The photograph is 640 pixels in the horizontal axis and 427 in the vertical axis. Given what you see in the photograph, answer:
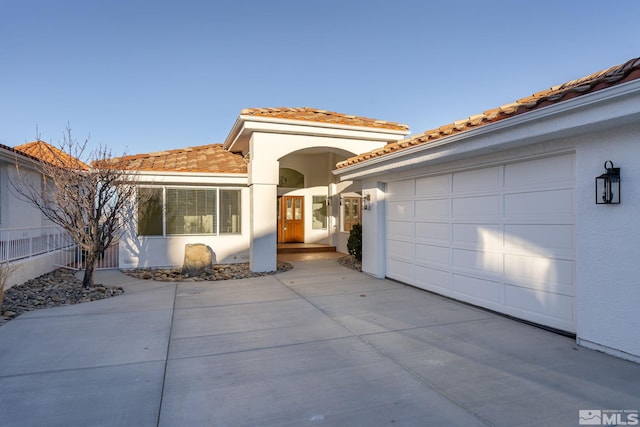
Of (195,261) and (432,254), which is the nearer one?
(432,254)

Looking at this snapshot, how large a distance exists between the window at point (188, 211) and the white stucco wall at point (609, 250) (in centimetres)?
1018

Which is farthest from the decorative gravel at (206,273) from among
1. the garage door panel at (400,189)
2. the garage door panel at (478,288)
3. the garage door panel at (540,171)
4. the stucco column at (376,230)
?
the garage door panel at (540,171)

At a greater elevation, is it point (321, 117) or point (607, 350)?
point (321, 117)

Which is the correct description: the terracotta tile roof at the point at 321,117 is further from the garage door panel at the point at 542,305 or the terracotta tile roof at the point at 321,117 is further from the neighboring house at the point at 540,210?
the garage door panel at the point at 542,305

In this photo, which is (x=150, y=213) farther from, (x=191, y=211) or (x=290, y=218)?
(x=290, y=218)

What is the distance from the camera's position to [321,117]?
11.7 metres

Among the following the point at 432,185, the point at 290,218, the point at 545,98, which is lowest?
the point at 290,218

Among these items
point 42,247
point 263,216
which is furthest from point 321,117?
point 42,247

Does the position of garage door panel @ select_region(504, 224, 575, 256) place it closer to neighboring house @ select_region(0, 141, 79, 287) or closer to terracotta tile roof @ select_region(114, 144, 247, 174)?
terracotta tile roof @ select_region(114, 144, 247, 174)

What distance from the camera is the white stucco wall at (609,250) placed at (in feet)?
14.0

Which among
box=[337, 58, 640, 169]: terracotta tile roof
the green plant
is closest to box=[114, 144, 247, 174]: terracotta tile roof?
the green plant

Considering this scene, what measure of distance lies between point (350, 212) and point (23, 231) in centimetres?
1104

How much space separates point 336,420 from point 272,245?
8.33m

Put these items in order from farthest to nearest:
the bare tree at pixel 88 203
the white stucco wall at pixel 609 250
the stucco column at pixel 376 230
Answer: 1. the stucco column at pixel 376 230
2. the bare tree at pixel 88 203
3. the white stucco wall at pixel 609 250
